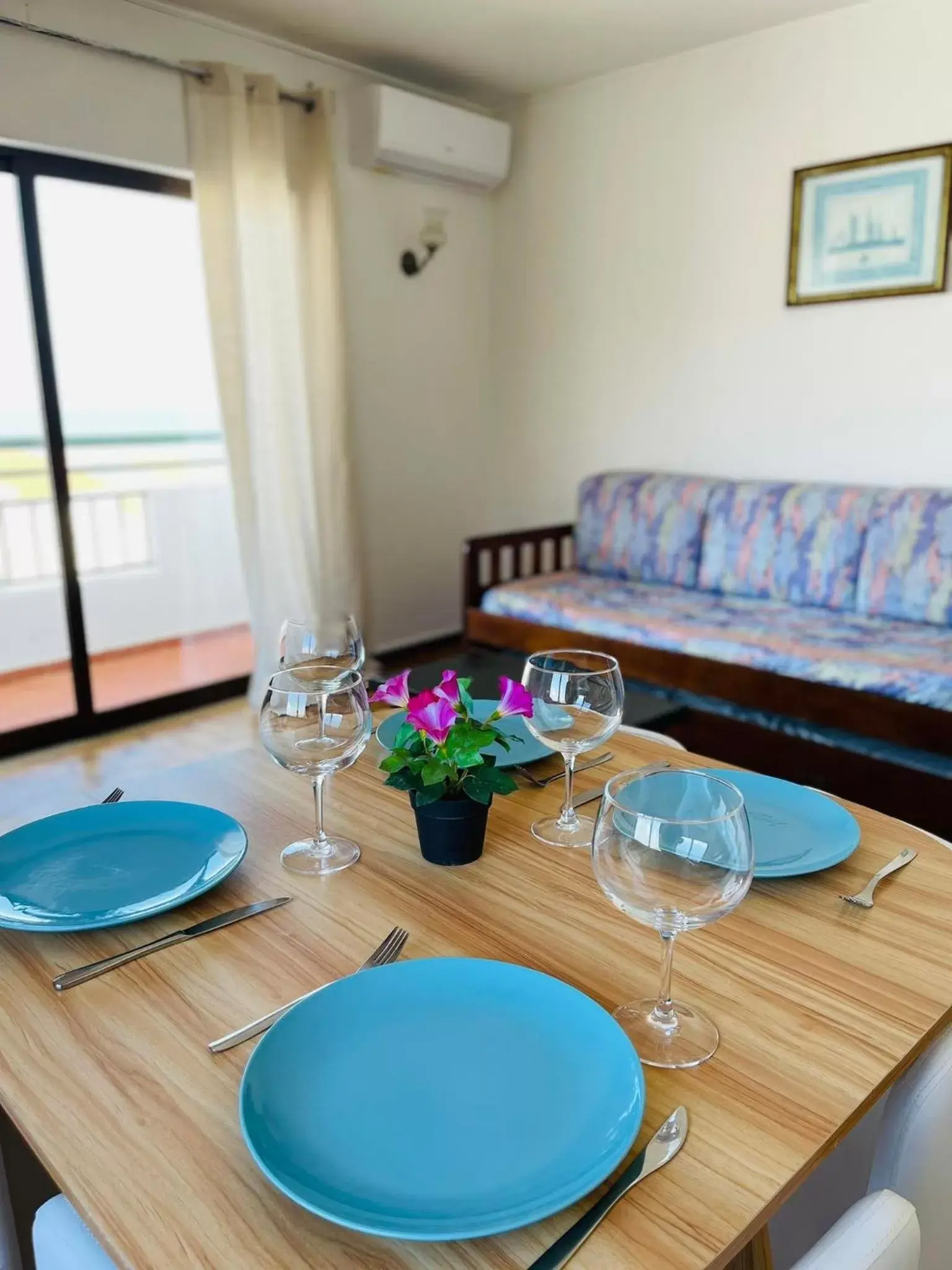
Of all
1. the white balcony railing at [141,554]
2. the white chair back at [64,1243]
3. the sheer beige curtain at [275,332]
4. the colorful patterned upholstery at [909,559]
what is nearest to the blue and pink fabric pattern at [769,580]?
the colorful patterned upholstery at [909,559]

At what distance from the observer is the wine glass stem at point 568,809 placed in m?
1.04

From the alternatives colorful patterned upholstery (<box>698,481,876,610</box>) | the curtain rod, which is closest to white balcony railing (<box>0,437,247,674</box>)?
the curtain rod

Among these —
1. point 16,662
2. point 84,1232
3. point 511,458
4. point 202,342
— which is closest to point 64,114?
point 202,342

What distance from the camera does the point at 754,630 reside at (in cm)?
280

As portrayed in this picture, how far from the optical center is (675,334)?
3.58m

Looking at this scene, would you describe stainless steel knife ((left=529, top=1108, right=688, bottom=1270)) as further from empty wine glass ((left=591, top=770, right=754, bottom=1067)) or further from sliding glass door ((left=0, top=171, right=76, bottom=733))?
sliding glass door ((left=0, top=171, right=76, bottom=733))

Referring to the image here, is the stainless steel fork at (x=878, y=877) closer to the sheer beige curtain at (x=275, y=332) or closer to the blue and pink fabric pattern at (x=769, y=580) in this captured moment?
the blue and pink fabric pattern at (x=769, y=580)

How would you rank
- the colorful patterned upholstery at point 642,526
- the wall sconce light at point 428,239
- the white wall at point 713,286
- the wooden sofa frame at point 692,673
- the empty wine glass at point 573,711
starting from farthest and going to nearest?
the wall sconce light at point 428,239 → the colorful patterned upholstery at point 642,526 → the white wall at point 713,286 → the wooden sofa frame at point 692,673 → the empty wine glass at point 573,711

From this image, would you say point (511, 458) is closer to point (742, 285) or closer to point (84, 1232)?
point (742, 285)

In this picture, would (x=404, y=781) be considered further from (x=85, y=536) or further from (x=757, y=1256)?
(x=85, y=536)

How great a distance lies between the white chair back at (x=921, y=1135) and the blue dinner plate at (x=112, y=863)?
649 mm

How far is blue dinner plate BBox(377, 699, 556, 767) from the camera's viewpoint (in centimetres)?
120

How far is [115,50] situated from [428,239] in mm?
1385

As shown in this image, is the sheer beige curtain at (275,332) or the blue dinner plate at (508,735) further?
the sheer beige curtain at (275,332)
